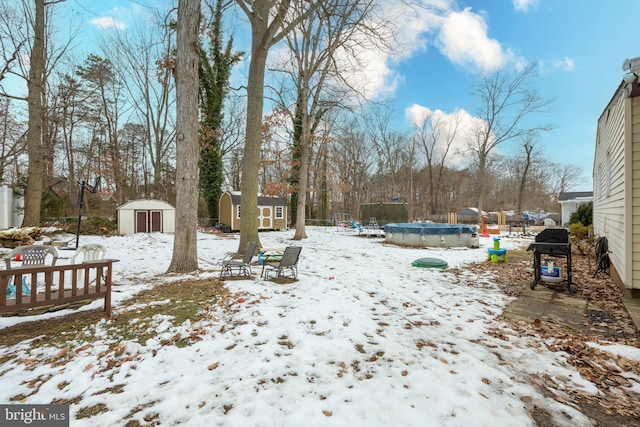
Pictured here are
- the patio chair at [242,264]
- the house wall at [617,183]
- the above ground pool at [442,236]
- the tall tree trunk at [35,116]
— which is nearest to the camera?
the house wall at [617,183]

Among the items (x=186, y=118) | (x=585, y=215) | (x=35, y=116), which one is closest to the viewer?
(x=186, y=118)

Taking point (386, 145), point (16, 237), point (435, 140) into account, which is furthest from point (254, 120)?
point (435, 140)

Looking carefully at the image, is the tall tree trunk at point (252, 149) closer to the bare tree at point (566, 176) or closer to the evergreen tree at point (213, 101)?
the evergreen tree at point (213, 101)

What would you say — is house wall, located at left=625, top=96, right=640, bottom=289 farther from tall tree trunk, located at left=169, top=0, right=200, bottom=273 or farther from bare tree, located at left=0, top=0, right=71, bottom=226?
bare tree, located at left=0, top=0, right=71, bottom=226

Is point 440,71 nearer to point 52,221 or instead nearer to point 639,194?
point 639,194

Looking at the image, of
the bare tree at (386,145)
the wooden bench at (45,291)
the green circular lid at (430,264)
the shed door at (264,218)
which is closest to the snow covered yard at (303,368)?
the wooden bench at (45,291)

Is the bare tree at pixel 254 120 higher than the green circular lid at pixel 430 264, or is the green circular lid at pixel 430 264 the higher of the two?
the bare tree at pixel 254 120

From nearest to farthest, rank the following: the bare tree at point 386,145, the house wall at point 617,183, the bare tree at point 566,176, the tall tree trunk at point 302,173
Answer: the house wall at point 617,183 → the tall tree trunk at point 302,173 → the bare tree at point 386,145 → the bare tree at point 566,176

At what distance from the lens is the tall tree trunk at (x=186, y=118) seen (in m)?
6.58

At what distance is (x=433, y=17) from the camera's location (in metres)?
9.31

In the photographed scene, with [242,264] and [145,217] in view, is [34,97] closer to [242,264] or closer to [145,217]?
[145,217]

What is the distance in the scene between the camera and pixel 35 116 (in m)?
11.3

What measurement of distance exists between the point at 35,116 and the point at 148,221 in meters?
7.80

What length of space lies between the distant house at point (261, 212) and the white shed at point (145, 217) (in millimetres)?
4371
